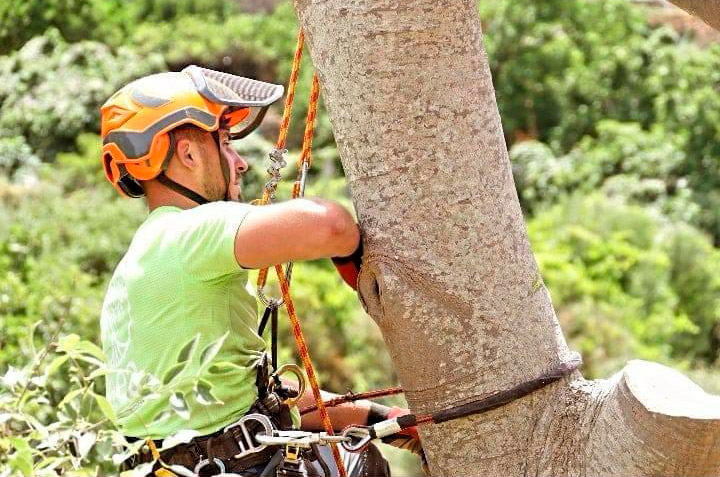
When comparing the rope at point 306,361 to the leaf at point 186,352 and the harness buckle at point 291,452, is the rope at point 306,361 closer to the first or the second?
the harness buckle at point 291,452

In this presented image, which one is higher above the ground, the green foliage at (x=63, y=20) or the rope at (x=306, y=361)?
the rope at (x=306, y=361)

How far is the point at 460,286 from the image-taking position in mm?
2662

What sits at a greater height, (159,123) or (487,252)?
(159,123)

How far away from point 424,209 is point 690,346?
29.6ft

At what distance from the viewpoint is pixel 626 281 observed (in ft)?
36.6

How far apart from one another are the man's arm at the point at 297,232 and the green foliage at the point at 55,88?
34.5ft

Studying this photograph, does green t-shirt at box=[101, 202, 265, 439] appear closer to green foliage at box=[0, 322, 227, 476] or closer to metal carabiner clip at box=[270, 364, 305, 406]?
metal carabiner clip at box=[270, 364, 305, 406]

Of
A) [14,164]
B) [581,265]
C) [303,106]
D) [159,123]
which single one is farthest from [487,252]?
[303,106]

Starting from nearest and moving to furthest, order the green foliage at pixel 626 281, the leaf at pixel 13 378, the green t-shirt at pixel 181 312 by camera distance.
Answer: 1. the leaf at pixel 13 378
2. the green t-shirt at pixel 181 312
3. the green foliage at pixel 626 281

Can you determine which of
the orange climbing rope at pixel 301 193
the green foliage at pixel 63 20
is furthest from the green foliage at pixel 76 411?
the green foliage at pixel 63 20

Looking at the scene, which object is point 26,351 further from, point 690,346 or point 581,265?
point 690,346

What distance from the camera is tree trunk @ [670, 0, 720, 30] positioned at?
2764mm

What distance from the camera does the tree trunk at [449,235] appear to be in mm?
2648

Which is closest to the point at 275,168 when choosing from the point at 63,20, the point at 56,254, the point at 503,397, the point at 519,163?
the point at 503,397
